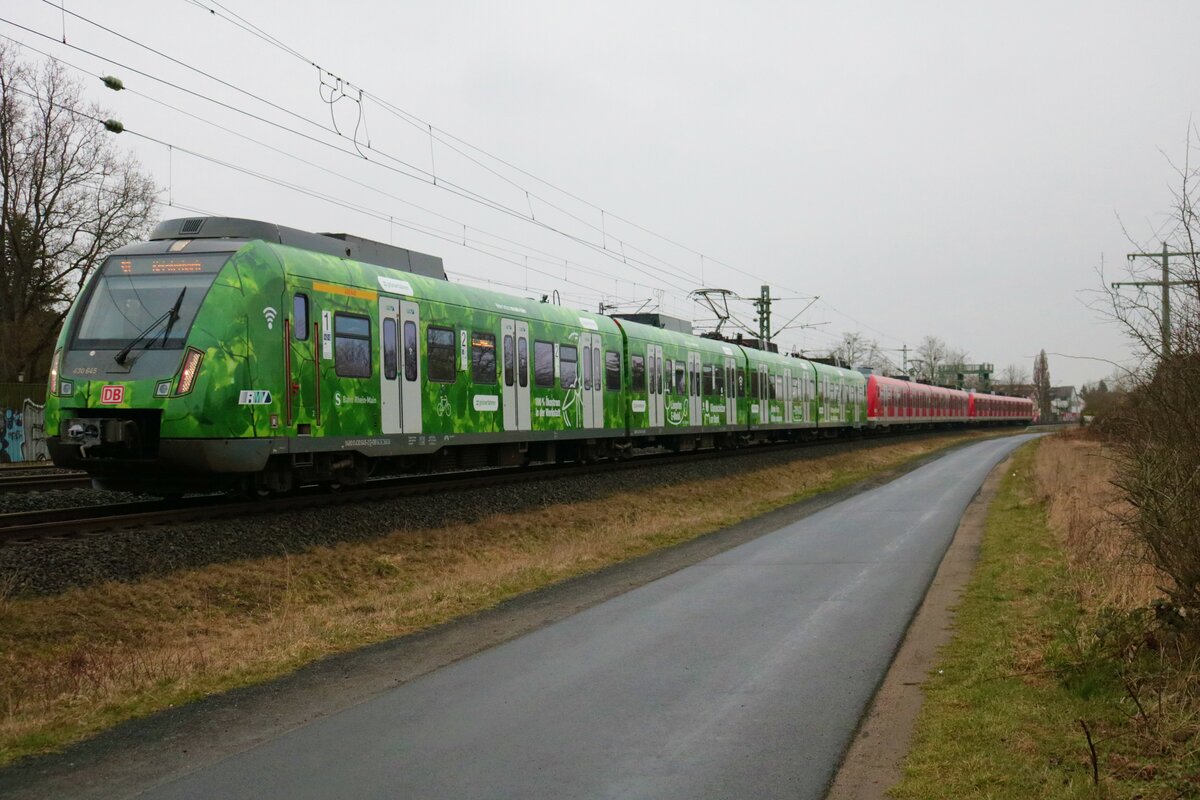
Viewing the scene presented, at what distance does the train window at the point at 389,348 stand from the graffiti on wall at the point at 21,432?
1646 cm

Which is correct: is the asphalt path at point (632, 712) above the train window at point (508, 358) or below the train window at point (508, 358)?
below

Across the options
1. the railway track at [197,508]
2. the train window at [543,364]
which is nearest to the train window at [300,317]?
the railway track at [197,508]

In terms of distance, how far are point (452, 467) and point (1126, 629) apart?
13737 millimetres

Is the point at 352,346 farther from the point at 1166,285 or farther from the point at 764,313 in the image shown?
the point at 764,313

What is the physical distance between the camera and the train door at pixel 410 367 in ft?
55.8

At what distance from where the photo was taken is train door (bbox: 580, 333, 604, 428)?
24188 mm

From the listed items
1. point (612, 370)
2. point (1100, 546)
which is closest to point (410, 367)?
point (612, 370)

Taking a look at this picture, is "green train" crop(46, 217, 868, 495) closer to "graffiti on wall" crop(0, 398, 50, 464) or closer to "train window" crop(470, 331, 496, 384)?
"train window" crop(470, 331, 496, 384)

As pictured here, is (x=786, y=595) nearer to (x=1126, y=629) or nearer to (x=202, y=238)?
(x=1126, y=629)

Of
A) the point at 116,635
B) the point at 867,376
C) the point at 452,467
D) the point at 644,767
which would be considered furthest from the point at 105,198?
the point at 867,376

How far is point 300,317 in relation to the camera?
14570 millimetres

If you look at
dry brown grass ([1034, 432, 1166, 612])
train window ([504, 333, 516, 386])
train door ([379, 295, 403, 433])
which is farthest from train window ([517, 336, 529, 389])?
dry brown grass ([1034, 432, 1166, 612])

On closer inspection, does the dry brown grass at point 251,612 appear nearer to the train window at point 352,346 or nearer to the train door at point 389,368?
the train door at point 389,368

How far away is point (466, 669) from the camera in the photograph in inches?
334
